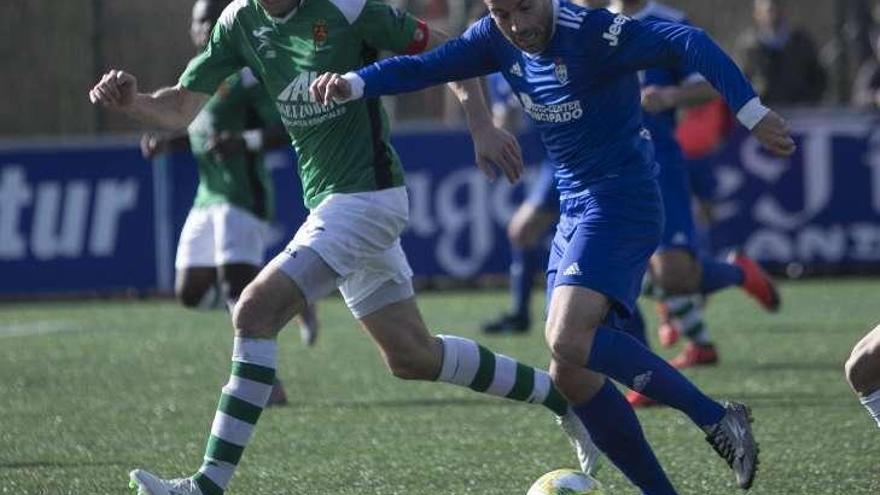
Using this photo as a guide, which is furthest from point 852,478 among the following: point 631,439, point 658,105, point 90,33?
point 90,33

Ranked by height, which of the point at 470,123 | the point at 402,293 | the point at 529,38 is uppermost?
the point at 529,38

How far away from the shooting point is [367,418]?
8.96 meters

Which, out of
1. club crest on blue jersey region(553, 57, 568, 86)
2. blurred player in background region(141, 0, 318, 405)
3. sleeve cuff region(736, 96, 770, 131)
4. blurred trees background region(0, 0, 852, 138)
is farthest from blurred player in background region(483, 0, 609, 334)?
blurred trees background region(0, 0, 852, 138)

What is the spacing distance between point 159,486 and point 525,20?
1.98 m

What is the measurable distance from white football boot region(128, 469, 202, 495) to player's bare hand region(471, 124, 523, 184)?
60.1 inches

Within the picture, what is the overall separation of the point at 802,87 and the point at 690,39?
11956 millimetres

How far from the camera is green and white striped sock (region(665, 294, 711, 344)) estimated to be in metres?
10.5

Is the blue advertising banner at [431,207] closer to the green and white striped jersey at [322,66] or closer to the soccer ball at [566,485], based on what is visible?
the green and white striped jersey at [322,66]

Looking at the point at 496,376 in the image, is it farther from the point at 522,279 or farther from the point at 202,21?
the point at 522,279

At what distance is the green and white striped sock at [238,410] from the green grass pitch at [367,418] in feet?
1.91

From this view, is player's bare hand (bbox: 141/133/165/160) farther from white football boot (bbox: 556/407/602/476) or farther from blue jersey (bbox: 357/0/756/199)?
blue jersey (bbox: 357/0/756/199)

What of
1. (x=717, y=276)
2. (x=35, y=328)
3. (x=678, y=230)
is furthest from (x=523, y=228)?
(x=35, y=328)

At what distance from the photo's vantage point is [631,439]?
6344 millimetres

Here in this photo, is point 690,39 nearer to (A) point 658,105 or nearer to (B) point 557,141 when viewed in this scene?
(B) point 557,141
